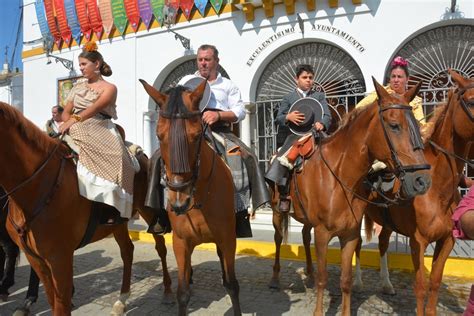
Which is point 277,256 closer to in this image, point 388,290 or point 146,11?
point 388,290

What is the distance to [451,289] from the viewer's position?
4598mm

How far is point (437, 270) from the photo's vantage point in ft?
11.0

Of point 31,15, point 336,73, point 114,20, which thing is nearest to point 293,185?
point 336,73

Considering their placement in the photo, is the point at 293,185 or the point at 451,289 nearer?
the point at 293,185

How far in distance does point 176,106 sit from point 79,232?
1540mm

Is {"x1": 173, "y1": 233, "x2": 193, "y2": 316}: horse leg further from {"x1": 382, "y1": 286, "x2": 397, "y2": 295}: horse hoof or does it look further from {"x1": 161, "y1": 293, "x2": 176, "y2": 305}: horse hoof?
{"x1": 382, "y1": 286, "x2": 397, "y2": 295}: horse hoof

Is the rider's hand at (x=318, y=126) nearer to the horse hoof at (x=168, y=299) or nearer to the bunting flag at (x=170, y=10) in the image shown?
the horse hoof at (x=168, y=299)

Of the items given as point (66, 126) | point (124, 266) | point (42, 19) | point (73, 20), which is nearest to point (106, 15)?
point (73, 20)

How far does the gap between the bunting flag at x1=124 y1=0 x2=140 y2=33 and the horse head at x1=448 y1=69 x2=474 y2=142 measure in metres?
8.53

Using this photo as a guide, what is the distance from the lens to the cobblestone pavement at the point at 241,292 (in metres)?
4.16

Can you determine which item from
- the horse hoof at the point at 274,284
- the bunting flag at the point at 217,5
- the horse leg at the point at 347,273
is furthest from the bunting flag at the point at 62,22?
the horse leg at the point at 347,273

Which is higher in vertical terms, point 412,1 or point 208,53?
point 412,1

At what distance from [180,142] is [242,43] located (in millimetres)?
6918

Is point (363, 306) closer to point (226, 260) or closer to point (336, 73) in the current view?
point (226, 260)
